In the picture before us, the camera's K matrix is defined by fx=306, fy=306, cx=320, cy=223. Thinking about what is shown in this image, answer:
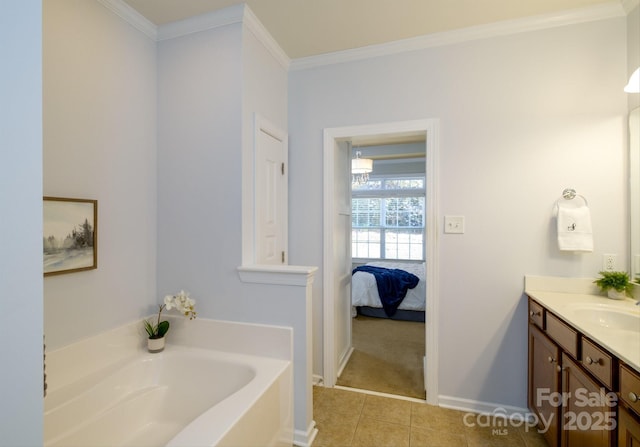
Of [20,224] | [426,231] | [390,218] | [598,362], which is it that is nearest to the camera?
[20,224]

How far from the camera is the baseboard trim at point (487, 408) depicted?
2.08 meters

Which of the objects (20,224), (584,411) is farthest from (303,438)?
(20,224)

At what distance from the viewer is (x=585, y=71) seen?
1979 mm

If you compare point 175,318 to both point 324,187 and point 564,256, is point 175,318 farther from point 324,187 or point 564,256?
point 564,256

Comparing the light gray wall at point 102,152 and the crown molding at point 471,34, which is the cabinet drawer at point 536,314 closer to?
the crown molding at point 471,34

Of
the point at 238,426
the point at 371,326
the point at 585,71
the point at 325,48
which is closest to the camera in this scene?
the point at 238,426

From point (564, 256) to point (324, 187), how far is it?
1.72 m

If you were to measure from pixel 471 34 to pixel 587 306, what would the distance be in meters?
1.89

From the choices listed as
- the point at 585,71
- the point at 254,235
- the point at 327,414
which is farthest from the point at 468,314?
the point at 585,71

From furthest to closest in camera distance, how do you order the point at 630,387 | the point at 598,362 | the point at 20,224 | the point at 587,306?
the point at 587,306, the point at 598,362, the point at 630,387, the point at 20,224

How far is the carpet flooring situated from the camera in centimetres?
250

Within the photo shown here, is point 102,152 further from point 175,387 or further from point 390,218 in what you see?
point 390,218

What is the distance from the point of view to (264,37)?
7.12 ft

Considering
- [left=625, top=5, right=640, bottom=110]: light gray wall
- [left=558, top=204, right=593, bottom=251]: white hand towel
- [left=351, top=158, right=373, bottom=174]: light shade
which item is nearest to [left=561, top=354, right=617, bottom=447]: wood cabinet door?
[left=558, top=204, right=593, bottom=251]: white hand towel
